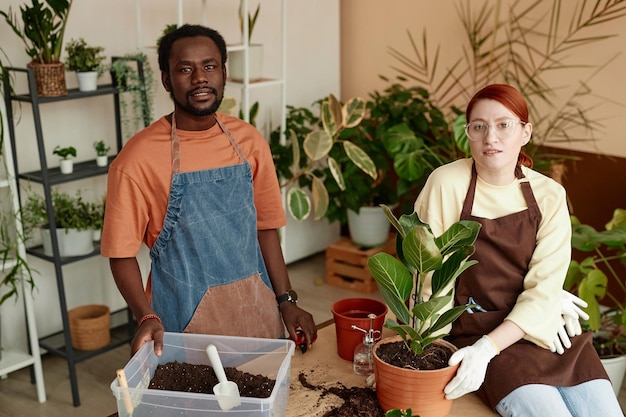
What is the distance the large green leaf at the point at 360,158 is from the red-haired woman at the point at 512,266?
2131 mm

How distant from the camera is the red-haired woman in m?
1.73

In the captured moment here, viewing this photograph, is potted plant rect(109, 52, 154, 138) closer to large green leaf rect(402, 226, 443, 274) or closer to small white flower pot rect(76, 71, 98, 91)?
small white flower pot rect(76, 71, 98, 91)

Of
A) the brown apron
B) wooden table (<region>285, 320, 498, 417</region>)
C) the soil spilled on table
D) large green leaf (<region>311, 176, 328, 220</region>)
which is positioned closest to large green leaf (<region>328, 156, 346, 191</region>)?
large green leaf (<region>311, 176, 328, 220</region>)

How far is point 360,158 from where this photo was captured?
13.5 ft

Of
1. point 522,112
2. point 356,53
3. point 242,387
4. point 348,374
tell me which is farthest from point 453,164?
point 356,53

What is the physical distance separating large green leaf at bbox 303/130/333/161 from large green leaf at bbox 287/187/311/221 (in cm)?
24

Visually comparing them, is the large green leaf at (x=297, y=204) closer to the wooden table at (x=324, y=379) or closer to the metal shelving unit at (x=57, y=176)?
the metal shelving unit at (x=57, y=176)

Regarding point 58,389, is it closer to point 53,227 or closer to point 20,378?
point 20,378

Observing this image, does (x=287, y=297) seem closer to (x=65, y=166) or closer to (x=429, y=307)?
(x=429, y=307)

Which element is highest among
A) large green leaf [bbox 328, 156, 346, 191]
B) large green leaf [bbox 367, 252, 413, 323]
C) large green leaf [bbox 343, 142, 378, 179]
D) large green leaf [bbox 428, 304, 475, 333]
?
large green leaf [bbox 367, 252, 413, 323]

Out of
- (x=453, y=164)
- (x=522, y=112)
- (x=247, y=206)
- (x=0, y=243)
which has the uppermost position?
(x=522, y=112)

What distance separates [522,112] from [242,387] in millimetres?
950

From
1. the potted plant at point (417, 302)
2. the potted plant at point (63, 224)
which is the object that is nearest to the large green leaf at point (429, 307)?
the potted plant at point (417, 302)

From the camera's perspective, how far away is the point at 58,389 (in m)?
3.46
